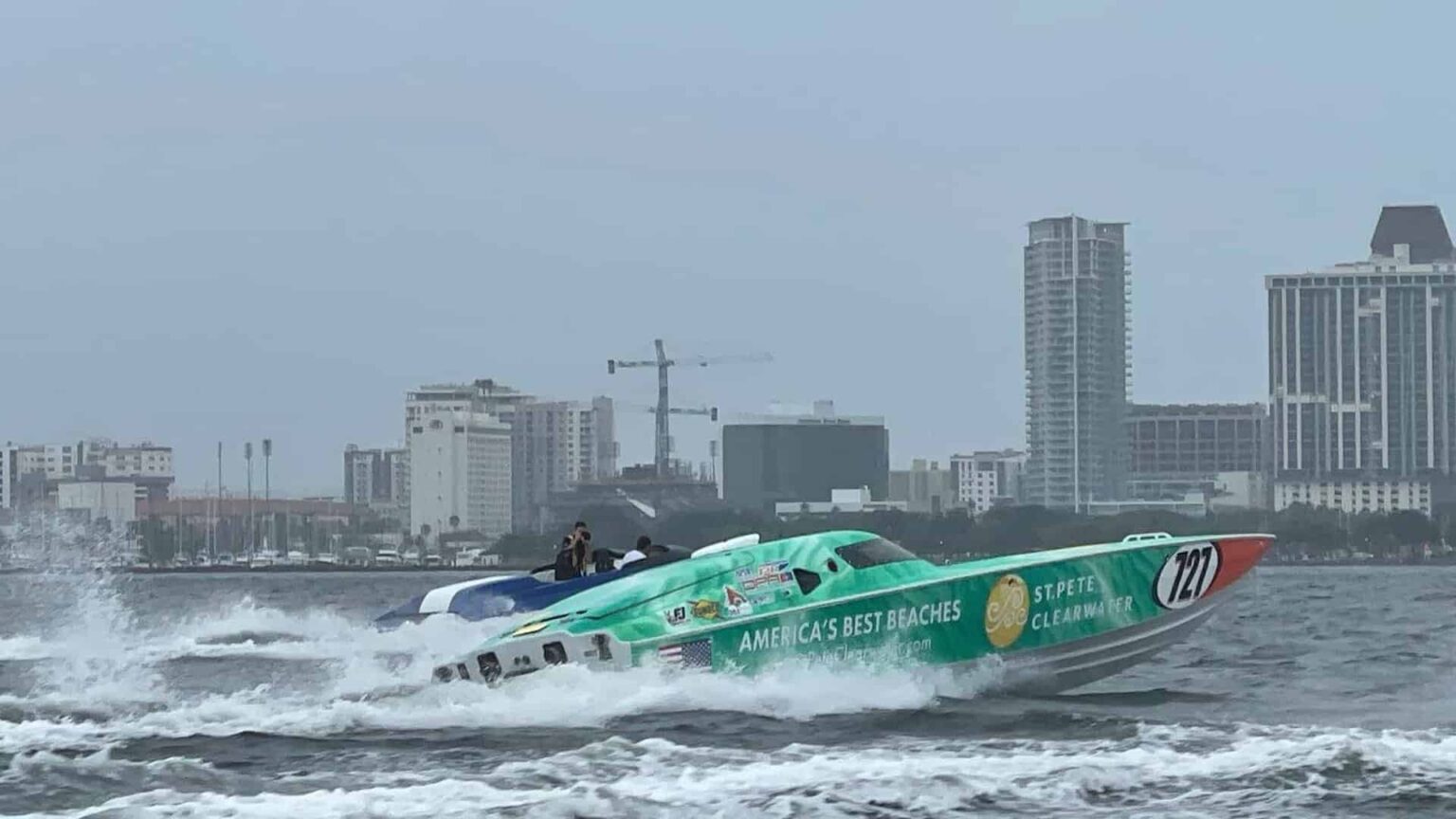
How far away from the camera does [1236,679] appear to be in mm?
25391

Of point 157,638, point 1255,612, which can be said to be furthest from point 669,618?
point 1255,612

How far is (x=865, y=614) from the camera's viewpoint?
22062mm

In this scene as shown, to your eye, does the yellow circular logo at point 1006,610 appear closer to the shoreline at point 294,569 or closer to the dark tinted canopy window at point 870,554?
the dark tinted canopy window at point 870,554

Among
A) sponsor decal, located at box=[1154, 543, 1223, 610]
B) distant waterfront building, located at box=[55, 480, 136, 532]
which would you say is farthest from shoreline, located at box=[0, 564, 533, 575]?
sponsor decal, located at box=[1154, 543, 1223, 610]

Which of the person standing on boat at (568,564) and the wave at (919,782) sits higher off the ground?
the person standing on boat at (568,564)

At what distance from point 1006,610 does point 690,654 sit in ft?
10.5

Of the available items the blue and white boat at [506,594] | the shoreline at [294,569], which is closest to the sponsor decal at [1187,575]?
the blue and white boat at [506,594]

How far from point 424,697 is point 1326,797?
801 cm

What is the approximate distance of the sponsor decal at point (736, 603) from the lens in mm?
21750

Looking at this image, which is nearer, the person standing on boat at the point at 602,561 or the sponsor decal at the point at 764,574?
the sponsor decal at the point at 764,574

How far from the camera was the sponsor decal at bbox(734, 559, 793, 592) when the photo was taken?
2194 cm

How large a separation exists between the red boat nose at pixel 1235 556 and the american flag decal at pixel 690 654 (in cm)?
581

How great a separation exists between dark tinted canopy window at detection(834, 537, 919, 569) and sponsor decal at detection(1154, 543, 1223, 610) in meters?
2.81

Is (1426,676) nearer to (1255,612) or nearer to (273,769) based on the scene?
(273,769)
